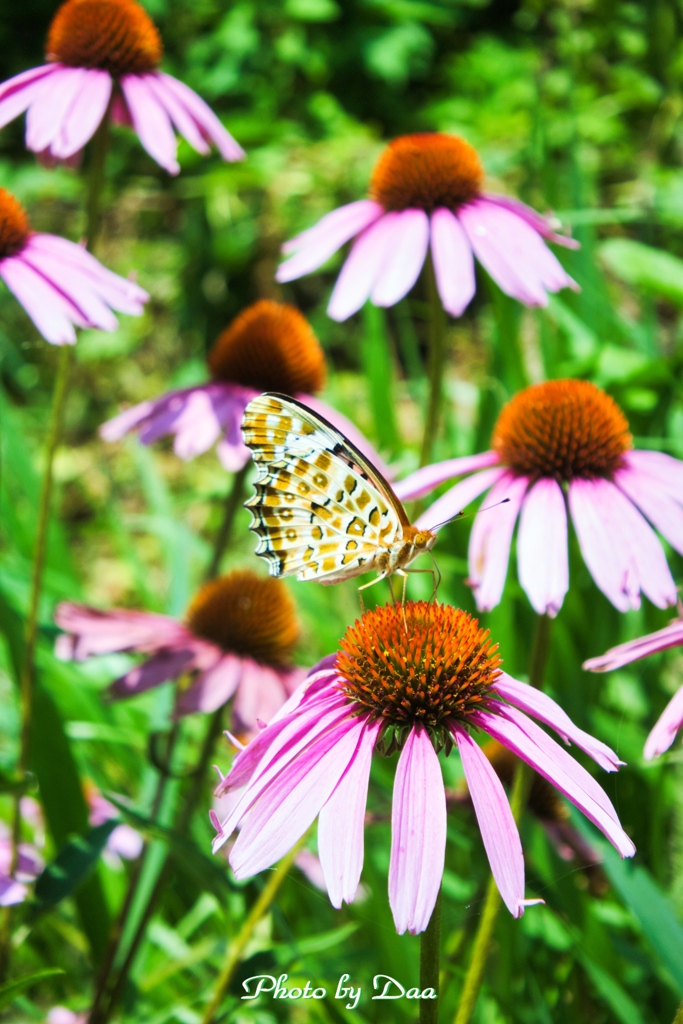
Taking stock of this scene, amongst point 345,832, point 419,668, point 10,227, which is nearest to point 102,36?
point 10,227

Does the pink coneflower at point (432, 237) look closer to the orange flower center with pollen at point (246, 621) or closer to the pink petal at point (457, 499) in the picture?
the pink petal at point (457, 499)

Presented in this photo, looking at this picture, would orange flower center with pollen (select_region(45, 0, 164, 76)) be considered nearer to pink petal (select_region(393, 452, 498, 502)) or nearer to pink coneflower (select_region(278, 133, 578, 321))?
pink coneflower (select_region(278, 133, 578, 321))

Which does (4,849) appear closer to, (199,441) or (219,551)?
(219,551)

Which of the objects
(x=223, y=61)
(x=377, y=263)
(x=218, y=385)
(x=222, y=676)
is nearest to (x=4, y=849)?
(x=222, y=676)

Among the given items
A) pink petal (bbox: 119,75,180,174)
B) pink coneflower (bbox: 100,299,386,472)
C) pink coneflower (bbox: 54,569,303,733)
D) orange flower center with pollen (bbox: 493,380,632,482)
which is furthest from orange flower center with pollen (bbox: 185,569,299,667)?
pink petal (bbox: 119,75,180,174)

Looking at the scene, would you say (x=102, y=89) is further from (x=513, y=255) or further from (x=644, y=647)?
(x=644, y=647)
